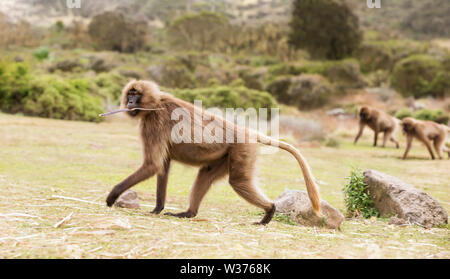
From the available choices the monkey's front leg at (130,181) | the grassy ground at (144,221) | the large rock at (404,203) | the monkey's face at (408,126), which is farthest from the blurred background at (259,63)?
the monkey's front leg at (130,181)

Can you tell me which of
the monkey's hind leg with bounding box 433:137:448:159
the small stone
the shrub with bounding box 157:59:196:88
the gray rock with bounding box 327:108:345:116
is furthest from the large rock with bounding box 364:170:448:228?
the shrub with bounding box 157:59:196:88

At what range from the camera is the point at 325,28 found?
1709 inches

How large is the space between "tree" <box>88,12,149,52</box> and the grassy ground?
43.8 m

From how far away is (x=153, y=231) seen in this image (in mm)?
4340

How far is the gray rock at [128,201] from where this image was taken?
19.7ft

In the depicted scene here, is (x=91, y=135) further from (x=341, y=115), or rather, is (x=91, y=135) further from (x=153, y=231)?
(x=341, y=115)

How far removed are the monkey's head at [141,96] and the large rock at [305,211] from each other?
228 centimetres

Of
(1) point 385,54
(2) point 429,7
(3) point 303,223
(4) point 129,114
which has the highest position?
(2) point 429,7

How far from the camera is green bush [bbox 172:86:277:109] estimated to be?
2253 centimetres

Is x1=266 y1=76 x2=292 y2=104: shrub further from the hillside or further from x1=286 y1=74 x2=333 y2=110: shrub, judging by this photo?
the hillside

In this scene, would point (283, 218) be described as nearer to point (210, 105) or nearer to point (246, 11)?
point (210, 105)

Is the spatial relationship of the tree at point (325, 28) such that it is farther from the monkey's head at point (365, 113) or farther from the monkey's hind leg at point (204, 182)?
the monkey's hind leg at point (204, 182)
